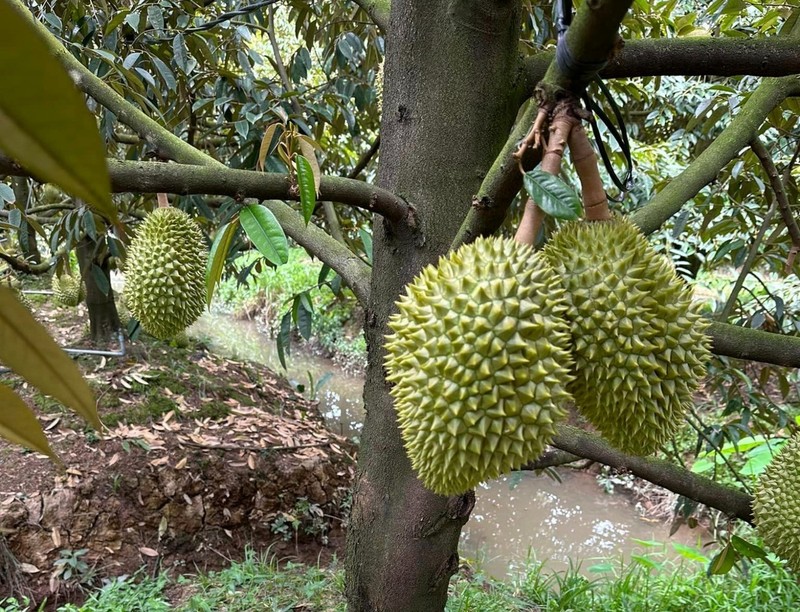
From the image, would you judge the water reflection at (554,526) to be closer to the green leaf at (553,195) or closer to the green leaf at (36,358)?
the green leaf at (553,195)

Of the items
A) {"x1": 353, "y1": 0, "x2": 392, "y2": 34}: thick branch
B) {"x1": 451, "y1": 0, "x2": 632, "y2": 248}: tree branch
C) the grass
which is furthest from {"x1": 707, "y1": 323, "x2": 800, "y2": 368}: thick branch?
the grass

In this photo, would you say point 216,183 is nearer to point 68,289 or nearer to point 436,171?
point 436,171

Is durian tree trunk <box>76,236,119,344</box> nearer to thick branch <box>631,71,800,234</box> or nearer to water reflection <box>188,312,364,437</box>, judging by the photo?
water reflection <box>188,312,364,437</box>

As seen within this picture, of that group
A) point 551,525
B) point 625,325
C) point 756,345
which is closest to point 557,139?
point 625,325

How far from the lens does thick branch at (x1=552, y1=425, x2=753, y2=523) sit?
138 cm

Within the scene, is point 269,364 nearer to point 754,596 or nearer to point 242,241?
point 242,241

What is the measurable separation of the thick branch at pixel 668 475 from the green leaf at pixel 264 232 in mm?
837

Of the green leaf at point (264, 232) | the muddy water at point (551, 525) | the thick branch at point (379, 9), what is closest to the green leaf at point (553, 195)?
the green leaf at point (264, 232)

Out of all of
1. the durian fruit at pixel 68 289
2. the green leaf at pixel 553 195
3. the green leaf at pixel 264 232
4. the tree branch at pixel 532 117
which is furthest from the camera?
the durian fruit at pixel 68 289

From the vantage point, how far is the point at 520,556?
394cm

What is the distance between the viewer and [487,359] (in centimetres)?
74

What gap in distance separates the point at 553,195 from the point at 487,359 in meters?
0.23

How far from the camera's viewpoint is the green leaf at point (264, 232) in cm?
90

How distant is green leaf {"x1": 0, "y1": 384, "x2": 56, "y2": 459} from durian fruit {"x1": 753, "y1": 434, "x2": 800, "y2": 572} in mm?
1467
